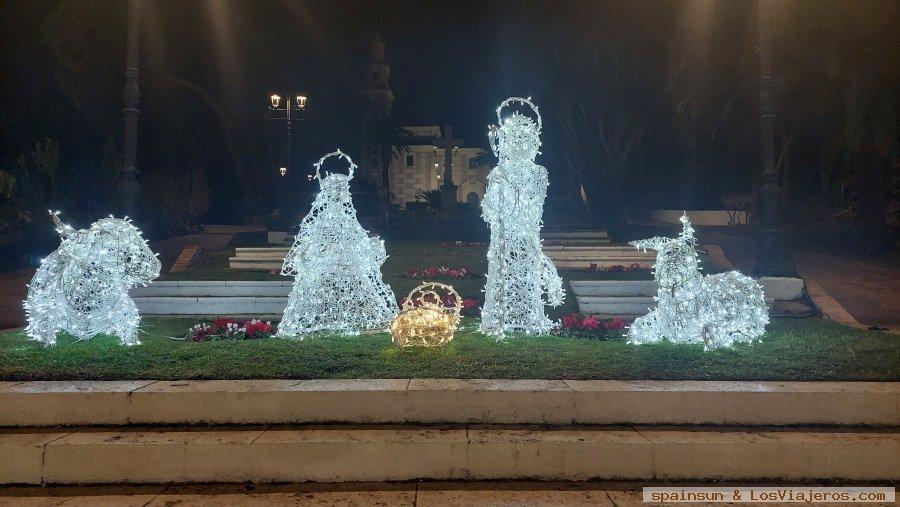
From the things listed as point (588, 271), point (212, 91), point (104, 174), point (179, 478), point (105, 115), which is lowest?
point (179, 478)

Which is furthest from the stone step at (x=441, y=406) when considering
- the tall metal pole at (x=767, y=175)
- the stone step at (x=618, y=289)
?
the tall metal pole at (x=767, y=175)

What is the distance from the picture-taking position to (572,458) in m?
4.68

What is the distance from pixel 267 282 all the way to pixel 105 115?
17975mm

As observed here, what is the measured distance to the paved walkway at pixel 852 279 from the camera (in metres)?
11.5

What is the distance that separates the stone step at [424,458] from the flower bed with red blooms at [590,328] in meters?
3.51

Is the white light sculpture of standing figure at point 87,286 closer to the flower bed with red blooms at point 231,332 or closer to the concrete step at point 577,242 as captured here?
the flower bed with red blooms at point 231,332

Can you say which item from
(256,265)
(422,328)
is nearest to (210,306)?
(256,265)

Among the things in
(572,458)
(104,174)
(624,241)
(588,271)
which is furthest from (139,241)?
(104,174)

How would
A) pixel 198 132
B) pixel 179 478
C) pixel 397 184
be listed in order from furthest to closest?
pixel 397 184
pixel 198 132
pixel 179 478

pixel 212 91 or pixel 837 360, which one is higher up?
pixel 212 91

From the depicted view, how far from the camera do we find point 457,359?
6.37m

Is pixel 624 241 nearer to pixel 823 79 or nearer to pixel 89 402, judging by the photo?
pixel 823 79

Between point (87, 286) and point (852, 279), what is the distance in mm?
16423

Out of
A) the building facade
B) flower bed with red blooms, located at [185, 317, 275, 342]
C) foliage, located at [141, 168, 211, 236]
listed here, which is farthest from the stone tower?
flower bed with red blooms, located at [185, 317, 275, 342]
